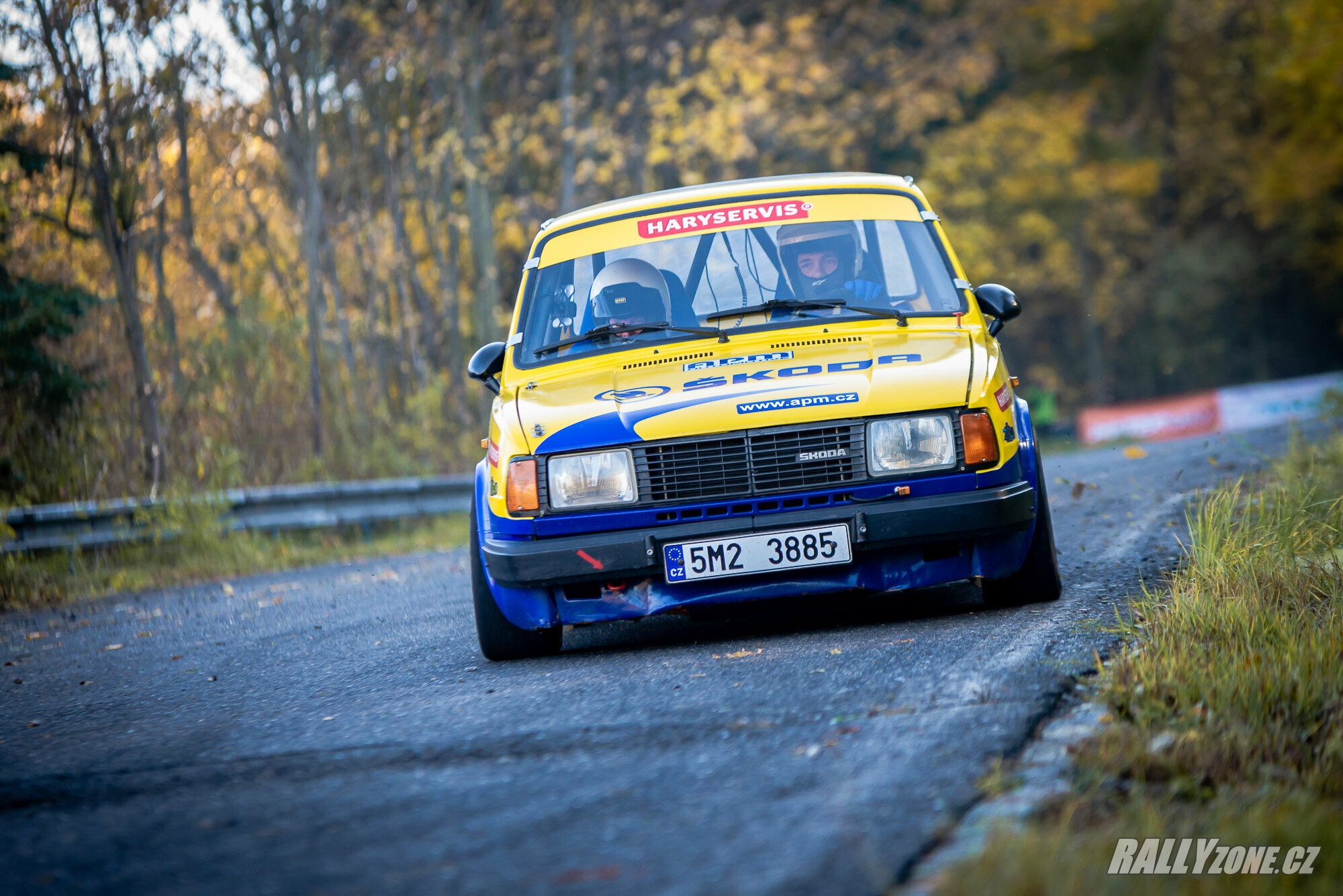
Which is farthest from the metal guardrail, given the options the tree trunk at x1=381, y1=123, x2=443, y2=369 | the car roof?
the tree trunk at x1=381, y1=123, x2=443, y2=369

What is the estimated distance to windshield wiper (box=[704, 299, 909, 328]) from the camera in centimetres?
590

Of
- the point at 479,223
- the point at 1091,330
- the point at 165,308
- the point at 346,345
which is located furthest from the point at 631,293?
the point at 1091,330

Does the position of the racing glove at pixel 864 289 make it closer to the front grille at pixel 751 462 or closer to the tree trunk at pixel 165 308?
the front grille at pixel 751 462

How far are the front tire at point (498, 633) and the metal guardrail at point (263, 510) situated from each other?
6.13 m

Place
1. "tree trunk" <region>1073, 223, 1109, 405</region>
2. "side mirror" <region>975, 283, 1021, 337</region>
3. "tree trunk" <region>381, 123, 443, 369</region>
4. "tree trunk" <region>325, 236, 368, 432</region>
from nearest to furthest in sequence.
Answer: "side mirror" <region>975, 283, 1021, 337</region> < "tree trunk" <region>325, 236, 368, 432</region> < "tree trunk" <region>381, 123, 443, 369</region> < "tree trunk" <region>1073, 223, 1109, 405</region>

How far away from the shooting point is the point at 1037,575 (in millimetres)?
5344

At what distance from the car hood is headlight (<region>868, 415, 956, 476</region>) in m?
0.06

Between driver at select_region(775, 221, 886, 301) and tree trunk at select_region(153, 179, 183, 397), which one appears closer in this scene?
driver at select_region(775, 221, 886, 301)

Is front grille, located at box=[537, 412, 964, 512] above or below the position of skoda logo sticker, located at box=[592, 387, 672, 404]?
below

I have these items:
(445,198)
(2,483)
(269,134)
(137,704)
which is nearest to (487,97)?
(445,198)

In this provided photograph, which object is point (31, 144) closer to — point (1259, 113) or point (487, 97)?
point (487, 97)

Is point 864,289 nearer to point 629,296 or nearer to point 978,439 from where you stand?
point 629,296

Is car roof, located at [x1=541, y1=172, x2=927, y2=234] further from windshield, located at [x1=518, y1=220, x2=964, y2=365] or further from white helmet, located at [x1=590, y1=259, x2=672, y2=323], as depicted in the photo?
white helmet, located at [x1=590, y1=259, x2=672, y2=323]

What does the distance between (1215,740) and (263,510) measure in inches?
410
